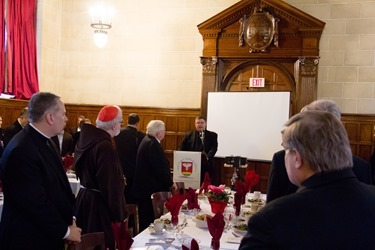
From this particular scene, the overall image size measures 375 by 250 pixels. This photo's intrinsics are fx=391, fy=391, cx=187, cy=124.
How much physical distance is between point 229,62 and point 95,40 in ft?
9.13

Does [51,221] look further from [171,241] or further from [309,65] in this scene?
[309,65]

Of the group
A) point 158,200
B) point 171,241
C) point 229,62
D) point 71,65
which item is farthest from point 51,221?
point 71,65

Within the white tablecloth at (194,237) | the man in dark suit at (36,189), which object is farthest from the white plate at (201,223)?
the man in dark suit at (36,189)

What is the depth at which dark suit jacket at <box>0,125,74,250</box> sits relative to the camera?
2457 mm

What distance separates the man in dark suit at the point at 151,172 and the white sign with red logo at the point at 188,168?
1537 millimetres

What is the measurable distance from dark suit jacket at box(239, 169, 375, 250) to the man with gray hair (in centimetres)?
211

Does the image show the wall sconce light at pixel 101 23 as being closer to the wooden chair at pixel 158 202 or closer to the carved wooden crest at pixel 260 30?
the carved wooden crest at pixel 260 30

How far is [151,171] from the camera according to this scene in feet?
14.7

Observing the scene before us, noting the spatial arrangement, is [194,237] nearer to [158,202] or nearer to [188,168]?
[158,202]

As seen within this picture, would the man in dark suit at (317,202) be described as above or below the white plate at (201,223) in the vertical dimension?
above

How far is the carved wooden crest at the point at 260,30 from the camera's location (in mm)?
7195

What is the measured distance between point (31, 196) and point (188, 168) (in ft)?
12.6

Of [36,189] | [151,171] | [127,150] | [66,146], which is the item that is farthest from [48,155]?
[66,146]

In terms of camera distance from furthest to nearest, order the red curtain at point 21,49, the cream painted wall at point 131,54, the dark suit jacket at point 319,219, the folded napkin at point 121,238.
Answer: the cream painted wall at point 131,54 → the red curtain at point 21,49 → the folded napkin at point 121,238 → the dark suit jacket at point 319,219
